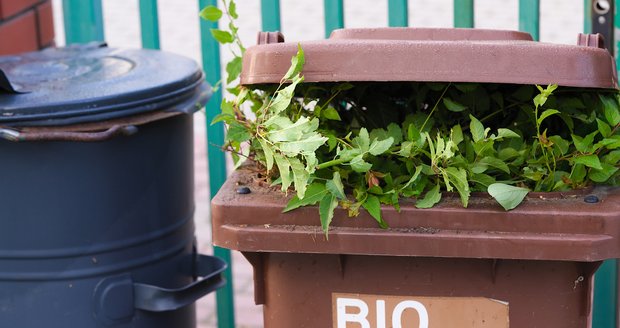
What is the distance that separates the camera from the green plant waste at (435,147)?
1.83 meters

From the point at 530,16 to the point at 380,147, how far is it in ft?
4.15

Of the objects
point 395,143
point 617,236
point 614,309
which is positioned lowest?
point 614,309

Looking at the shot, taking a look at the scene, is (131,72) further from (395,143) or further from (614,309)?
(614,309)

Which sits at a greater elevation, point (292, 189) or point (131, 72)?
point (131, 72)

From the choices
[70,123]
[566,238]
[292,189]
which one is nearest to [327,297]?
[292,189]

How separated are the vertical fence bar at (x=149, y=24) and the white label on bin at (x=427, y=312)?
1.57 m

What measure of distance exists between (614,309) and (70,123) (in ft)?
5.90

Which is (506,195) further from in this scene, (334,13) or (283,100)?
(334,13)

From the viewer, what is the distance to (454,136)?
1.92m

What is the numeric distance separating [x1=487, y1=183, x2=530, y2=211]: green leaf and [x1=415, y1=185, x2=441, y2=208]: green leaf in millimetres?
106

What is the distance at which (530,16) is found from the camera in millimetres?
2885

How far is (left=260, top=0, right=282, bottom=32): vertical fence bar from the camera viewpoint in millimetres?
3004

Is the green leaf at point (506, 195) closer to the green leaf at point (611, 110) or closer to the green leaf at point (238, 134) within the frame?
the green leaf at point (611, 110)

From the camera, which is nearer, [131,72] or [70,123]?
[70,123]
